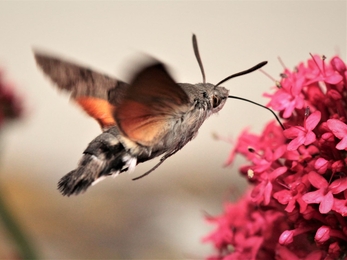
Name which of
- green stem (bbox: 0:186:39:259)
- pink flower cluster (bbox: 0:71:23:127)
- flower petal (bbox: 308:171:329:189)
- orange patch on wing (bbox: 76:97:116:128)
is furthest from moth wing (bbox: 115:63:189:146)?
pink flower cluster (bbox: 0:71:23:127)

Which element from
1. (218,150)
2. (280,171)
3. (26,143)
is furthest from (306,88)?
(26,143)

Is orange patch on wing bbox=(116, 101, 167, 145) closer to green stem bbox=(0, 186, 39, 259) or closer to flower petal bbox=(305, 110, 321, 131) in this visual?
flower petal bbox=(305, 110, 321, 131)

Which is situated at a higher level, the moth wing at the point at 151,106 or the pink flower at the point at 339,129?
the moth wing at the point at 151,106

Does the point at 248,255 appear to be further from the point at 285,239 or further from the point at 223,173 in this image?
the point at 223,173

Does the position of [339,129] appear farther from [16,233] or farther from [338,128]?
[16,233]

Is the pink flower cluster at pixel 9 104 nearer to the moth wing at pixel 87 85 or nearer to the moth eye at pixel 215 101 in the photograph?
the moth wing at pixel 87 85

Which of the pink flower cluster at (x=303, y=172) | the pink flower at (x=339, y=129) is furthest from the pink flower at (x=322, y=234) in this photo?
the pink flower at (x=339, y=129)

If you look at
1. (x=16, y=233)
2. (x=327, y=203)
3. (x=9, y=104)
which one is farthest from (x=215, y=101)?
(x=9, y=104)
